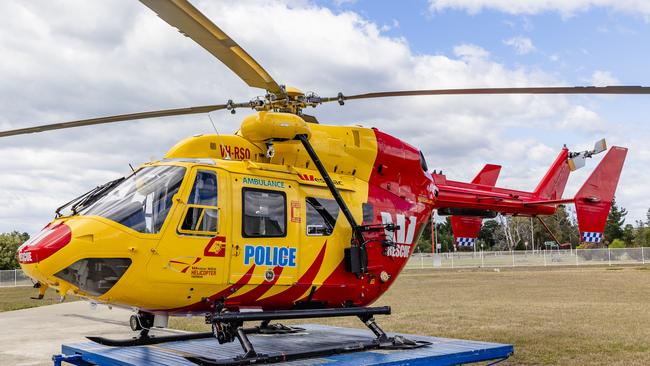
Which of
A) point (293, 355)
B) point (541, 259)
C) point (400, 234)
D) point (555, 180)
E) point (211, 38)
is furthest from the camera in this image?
point (541, 259)

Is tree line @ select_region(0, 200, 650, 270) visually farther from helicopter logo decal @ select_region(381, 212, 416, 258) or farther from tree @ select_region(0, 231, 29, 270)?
helicopter logo decal @ select_region(381, 212, 416, 258)

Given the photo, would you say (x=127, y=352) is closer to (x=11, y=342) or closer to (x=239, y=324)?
(x=239, y=324)

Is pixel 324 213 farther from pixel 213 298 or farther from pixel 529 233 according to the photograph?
pixel 529 233

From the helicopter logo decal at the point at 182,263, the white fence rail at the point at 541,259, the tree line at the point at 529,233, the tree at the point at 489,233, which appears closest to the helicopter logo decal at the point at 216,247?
the helicopter logo decal at the point at 182,263

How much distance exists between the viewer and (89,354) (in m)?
7.17

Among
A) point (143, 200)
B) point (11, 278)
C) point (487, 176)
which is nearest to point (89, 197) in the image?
point (143, 200)

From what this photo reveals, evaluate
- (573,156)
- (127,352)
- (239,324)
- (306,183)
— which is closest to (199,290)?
(239,324)

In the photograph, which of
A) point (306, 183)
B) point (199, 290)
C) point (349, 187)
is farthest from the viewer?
point (349, 187)

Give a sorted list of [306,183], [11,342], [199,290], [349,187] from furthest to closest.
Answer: [11,342] → [349,187] → [306,183] → [199,290]

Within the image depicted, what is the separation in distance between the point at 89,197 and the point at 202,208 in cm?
136

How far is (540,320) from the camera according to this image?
1502cm

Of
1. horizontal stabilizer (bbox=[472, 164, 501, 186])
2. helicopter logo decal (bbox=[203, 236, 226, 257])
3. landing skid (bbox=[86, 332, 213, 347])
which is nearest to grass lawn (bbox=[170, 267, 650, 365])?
horizontal stabilizer (bbox=[472, 164, 501, 186])

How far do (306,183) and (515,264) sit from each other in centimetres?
4478

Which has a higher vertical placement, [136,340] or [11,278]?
[136,340]
